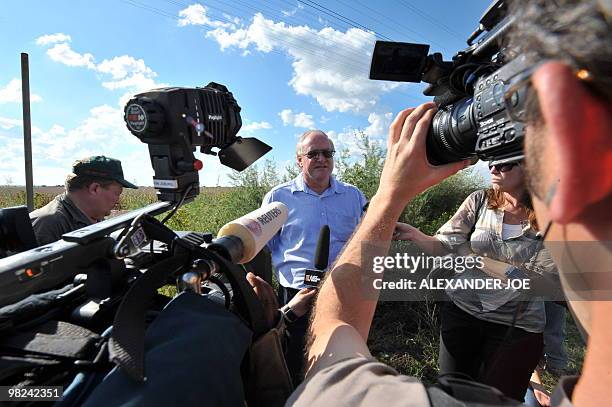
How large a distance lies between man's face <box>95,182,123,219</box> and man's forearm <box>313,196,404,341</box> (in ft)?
10.9

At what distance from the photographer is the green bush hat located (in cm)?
378

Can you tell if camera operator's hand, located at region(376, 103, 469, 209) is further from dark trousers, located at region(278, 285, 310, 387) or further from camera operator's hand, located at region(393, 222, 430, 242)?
camera operator's hand, located at region(393, 222, 430, 242)

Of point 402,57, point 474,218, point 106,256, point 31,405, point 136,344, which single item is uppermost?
point 402,57

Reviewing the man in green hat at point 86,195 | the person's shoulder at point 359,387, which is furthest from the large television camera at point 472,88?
the man in green hat at point 86,195

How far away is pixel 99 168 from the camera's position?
3824mm

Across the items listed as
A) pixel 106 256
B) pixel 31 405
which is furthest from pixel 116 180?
pixel 31 405

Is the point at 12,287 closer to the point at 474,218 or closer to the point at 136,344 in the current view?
the point at 136,344

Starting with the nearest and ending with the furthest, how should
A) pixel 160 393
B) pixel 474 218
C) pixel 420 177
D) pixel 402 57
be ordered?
pixel 160 393 → pixel 420 177 → pixel 402 57 → pixel 474 218

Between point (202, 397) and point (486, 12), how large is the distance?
1210mm

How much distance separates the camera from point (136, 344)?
0.81 metres

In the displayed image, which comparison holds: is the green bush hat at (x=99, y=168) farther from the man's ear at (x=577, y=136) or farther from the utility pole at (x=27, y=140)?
the man's ear at (x=577, y=136)

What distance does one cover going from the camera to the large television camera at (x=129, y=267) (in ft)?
2.72

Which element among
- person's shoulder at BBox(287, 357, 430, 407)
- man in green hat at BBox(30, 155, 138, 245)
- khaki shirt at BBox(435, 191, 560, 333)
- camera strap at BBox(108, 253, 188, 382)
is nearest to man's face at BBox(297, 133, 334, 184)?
khaki shirt at BBox(435, 191, 560, 333)

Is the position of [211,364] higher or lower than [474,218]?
lower
